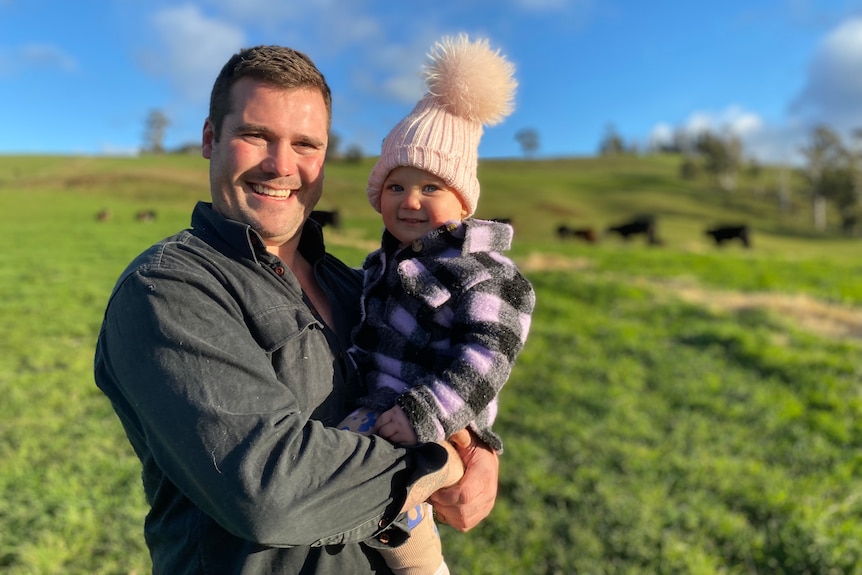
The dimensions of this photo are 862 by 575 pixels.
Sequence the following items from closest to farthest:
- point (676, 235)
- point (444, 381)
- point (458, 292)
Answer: point (444, 381)
point (458, 292)
point (676, 235)

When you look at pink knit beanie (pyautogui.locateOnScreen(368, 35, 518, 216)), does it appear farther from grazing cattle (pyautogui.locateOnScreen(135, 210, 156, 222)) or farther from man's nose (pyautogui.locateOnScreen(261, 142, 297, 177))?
grazing cattle (pyautogui.locateOnScreen(135, 210, 156, 222))

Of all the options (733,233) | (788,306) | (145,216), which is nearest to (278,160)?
(788,306)

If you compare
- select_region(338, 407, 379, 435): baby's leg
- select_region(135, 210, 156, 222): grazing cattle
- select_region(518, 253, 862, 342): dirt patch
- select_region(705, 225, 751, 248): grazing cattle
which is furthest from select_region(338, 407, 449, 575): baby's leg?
select_region(705, 225, 751, 248): grazing cattle

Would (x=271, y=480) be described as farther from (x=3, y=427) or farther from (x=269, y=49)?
(x=3, y=427)

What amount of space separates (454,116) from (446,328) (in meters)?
0.93

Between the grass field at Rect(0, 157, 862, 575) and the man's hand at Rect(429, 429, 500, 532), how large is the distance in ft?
4.80

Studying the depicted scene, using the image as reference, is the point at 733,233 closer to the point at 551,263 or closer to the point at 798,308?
the point at 551,263

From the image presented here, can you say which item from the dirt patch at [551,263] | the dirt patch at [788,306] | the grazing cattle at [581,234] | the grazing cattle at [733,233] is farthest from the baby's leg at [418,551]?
the grazing cattle at [733,233]

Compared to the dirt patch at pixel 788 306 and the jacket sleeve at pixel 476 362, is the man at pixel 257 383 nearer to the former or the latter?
the jacket sleeve at pixel 476 362

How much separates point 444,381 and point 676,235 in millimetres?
48586

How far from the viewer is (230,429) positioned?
5.09 feet

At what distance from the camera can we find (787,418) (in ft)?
27.3

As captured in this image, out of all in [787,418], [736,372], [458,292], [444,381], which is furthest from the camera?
[736,372]

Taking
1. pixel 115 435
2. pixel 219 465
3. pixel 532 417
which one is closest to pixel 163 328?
pixel 219 465
